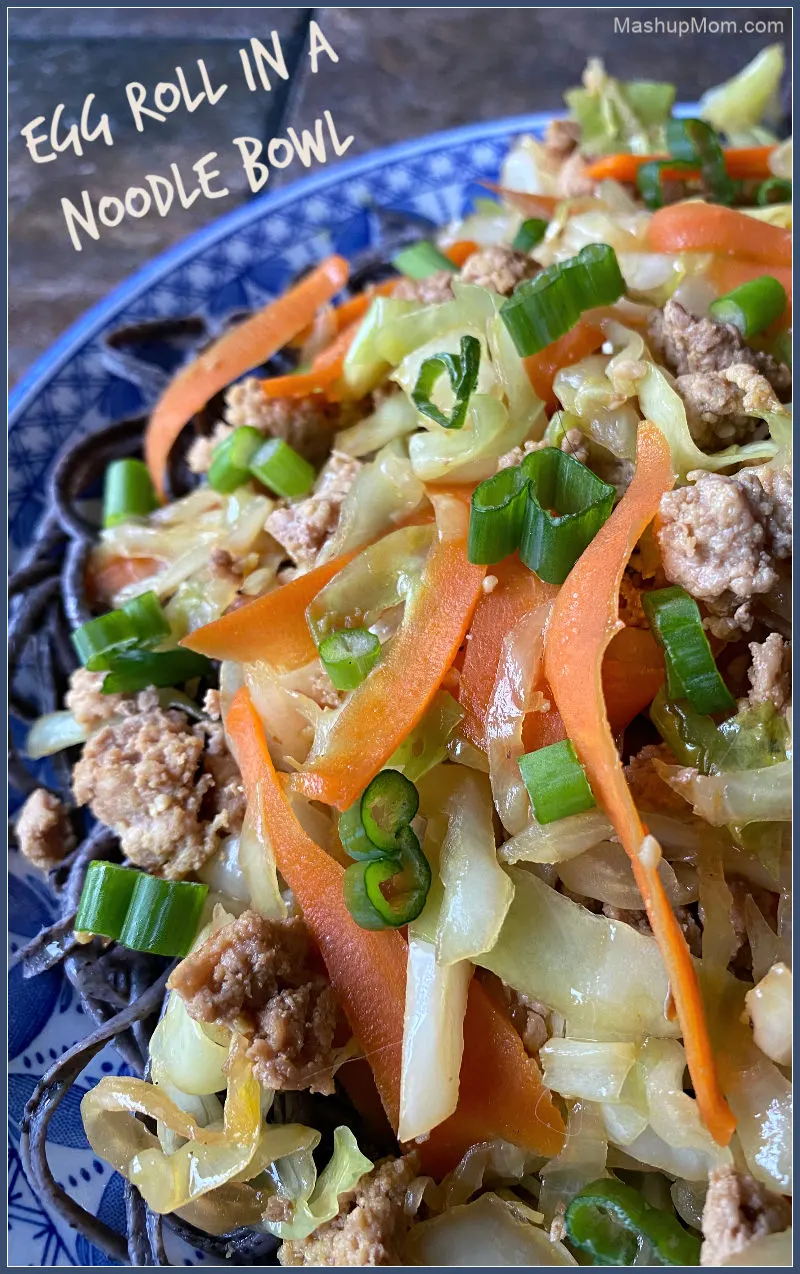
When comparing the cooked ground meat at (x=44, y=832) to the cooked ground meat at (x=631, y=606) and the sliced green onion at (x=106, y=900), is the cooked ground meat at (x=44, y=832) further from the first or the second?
the cooked ground meat at (x=631, y=606)

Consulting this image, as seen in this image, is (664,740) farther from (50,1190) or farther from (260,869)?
(50,1190)

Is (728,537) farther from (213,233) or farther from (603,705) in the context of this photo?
(213,233)

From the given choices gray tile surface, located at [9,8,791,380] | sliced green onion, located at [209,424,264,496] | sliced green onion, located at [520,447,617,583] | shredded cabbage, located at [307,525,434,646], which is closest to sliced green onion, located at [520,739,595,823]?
sliced green onion, located at [520,447,617,583]

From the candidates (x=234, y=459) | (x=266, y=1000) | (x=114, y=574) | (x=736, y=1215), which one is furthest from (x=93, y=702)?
(x=736, y=1215)

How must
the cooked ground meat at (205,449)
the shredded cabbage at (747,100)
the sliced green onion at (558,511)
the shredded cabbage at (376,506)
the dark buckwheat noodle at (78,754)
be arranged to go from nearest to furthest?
1. the sliced green onion at (558,511)
2. the dark buckwheat noodle at (78,754)
3. the shredded cabbage at (376,506)
4. the cooked ground meat at (205,449)
5. the shredded cabbage at (747,100)

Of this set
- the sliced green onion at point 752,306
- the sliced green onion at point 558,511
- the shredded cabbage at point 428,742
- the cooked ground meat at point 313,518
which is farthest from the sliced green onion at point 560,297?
the shredded cabbage at point 428,742

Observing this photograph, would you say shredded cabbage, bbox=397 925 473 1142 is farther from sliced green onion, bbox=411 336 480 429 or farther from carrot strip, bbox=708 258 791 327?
carrot strip, bbox=708 258 791 327
